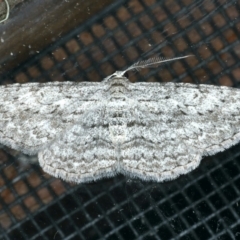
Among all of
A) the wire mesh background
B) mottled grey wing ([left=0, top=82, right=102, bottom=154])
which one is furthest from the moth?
the wire mesh background

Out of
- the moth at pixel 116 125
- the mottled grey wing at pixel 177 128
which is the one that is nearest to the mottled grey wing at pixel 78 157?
the moth at pixel 116 125

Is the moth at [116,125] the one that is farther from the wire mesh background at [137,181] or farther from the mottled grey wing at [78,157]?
the wire mesh background at [137,181]

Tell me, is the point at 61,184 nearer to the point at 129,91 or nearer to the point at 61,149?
the point at 61,149

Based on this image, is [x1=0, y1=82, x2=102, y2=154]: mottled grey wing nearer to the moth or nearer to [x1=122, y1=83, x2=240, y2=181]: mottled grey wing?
the moth

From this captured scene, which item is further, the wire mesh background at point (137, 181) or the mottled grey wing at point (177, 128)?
the wire mesh background at point (137, 181)

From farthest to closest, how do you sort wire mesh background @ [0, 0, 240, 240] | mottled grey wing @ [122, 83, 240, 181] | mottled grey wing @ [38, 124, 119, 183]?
wire mesh background @ [0, 0, 240, 240] → mottled grey wing @ [38, 124, 119, 183] → mottled grey wing @ [122, 83, 240, 181]

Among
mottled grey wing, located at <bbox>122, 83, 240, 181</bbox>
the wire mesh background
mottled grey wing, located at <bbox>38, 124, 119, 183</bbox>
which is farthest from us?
the wire mesh background

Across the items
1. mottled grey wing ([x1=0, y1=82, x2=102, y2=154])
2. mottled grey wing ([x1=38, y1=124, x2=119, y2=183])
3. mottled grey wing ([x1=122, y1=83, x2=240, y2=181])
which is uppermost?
mottled grey wing ([x1=0, y1=82, x2=102, y2=154])

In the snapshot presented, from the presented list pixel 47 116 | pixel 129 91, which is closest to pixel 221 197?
pixel 129 91
